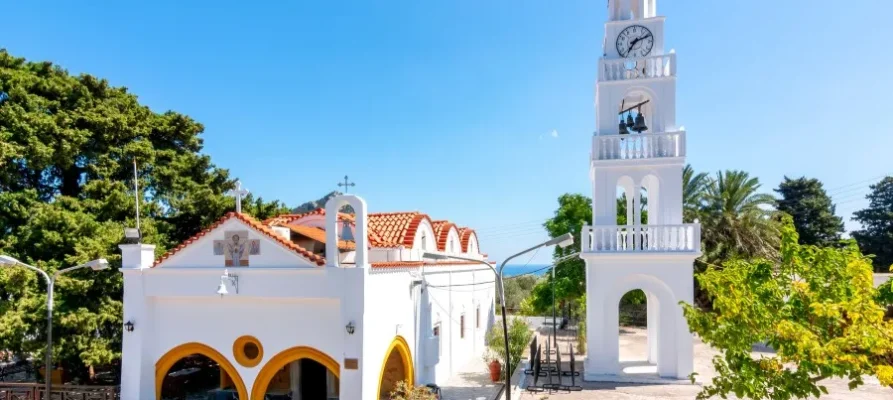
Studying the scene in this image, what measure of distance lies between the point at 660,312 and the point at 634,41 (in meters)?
7.66

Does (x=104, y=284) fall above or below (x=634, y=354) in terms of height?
above

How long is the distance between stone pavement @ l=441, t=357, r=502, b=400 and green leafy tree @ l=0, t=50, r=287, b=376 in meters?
10.2

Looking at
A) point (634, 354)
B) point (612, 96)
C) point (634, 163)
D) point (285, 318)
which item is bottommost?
point (634, 354)

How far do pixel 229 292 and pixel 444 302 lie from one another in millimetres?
6995

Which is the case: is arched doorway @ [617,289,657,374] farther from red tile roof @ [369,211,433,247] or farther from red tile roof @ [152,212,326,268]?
red tile roof @ [152,212,326,268]

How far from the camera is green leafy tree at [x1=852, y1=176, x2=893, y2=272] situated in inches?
1419

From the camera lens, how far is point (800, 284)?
751cm

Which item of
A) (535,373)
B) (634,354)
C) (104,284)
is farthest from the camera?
(634,354)

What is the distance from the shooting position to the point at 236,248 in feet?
36.9

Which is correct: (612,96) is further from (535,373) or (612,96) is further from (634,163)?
(535,373)

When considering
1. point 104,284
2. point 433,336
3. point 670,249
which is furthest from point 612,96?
point 104,284

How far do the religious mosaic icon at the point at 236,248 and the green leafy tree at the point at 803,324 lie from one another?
30.1ft

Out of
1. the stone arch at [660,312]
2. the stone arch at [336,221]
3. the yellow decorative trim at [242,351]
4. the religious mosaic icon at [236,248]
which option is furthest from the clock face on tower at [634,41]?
the yellow decorative trim at [242,351]

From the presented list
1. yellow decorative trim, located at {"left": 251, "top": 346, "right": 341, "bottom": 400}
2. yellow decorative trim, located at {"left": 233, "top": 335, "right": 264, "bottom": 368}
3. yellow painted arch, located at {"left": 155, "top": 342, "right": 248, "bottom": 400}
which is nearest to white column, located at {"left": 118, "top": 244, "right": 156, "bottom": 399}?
yellow painted arch, located at {"left": 155, "top": 342, "right": 248, "bottom": 400}
